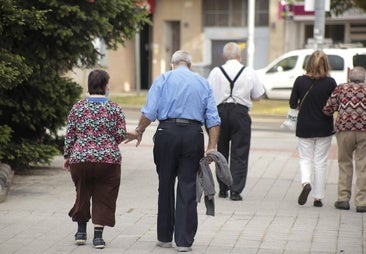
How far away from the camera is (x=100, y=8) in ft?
40.8

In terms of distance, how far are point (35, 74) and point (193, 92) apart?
4.59 meters

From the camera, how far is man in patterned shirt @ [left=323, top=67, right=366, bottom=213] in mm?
10281

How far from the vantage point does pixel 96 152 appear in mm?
7957

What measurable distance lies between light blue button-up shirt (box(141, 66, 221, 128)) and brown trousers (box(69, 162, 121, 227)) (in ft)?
2.02

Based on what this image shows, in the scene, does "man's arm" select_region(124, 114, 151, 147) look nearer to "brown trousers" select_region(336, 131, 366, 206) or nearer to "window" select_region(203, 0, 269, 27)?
"brown trousers" select_region(336, 131, 366, 206)

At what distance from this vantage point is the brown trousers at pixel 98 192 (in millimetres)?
8039

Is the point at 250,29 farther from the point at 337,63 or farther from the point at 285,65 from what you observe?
the point at 337,63

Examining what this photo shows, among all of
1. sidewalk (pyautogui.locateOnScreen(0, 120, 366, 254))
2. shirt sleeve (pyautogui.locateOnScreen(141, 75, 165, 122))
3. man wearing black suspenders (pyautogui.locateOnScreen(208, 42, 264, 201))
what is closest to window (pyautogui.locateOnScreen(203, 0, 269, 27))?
sidewalk (pyautogui.locateOnScreen(0, 120, 366, 254))

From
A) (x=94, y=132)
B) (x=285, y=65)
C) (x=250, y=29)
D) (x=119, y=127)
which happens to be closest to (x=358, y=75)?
(x=119, y=127)

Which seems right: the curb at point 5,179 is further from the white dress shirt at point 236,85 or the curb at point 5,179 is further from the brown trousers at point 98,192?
the white dress shirt at point 236,85

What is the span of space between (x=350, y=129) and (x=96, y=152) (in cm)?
353

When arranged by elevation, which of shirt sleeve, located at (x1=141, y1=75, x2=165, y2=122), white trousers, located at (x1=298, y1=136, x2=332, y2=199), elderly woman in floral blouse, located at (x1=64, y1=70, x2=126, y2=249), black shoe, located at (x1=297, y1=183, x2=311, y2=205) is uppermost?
shirt sleeve, located at (x1=141, y1=75, x2=165, y2=122)

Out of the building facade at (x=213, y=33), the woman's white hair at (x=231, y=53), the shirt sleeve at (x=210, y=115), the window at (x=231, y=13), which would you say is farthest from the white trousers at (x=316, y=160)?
the window at (x=231, y=13)

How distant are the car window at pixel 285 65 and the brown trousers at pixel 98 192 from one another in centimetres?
2104
